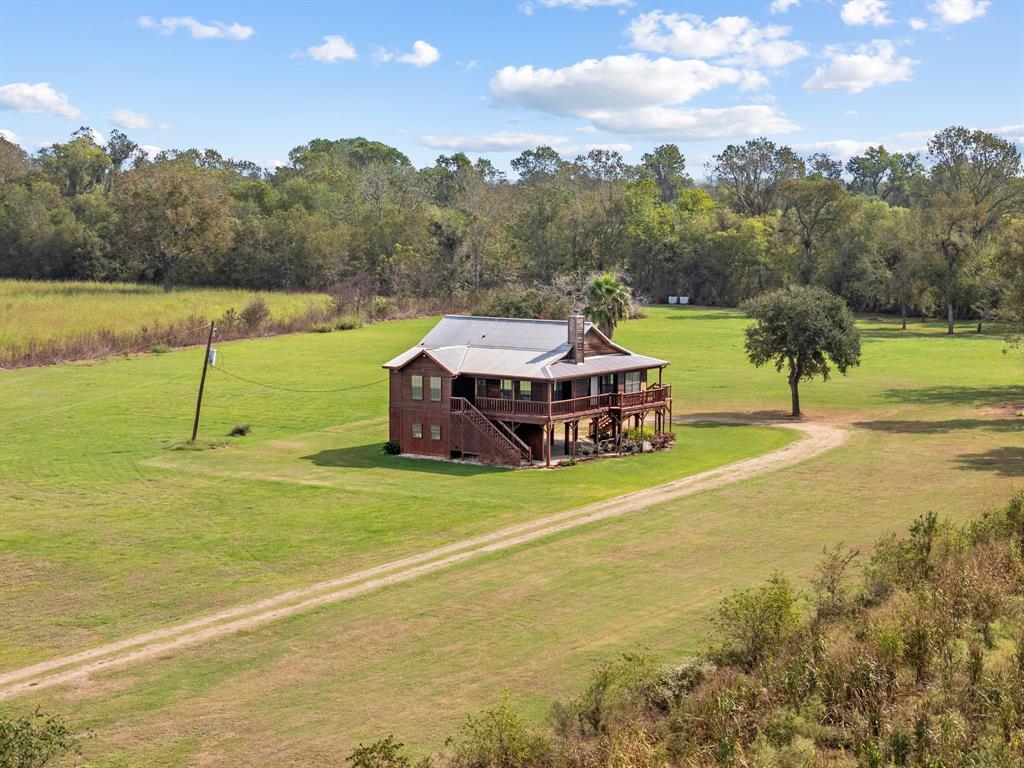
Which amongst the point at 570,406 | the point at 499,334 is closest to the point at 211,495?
the point at 570,406

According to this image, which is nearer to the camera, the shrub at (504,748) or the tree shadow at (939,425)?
the shrub at (504,748)

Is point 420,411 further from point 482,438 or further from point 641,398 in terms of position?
point 641,398

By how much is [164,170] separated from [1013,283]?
97.3 meters

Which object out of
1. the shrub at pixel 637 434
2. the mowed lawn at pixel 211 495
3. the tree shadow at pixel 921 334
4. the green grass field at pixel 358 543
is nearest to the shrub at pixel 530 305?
the tree shadow at pixel 921 334

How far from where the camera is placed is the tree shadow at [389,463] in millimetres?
46969

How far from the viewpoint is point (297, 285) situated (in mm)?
139875

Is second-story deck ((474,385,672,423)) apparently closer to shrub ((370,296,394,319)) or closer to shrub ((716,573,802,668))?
shrub ((716,573,802,668))

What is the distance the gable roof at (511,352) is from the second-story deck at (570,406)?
1.18m

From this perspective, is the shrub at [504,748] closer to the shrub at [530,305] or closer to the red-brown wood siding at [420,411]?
the red-brown wood siding at [420,411]

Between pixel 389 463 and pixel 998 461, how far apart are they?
26.2m

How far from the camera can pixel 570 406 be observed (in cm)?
4922

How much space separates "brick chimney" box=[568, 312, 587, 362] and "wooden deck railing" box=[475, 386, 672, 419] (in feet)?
6.25

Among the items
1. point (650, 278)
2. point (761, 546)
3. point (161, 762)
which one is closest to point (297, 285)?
point (650, 278)

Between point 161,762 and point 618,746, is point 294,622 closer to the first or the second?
point 161,762
